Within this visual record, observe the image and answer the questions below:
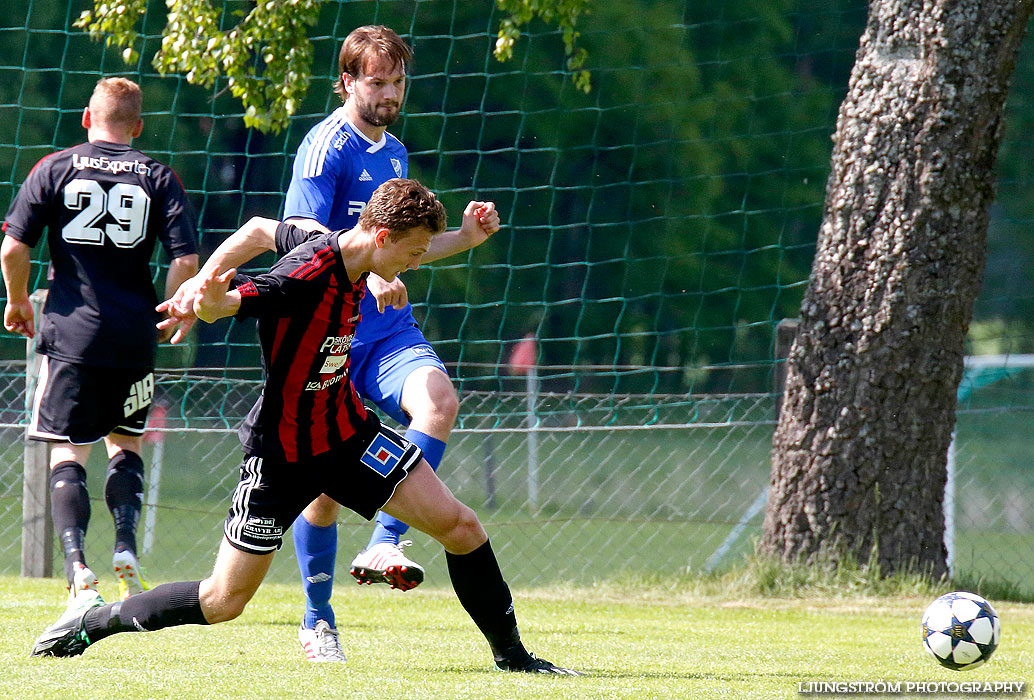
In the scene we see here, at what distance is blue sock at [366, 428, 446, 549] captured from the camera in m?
4.05

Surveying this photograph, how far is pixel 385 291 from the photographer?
3.99 meters

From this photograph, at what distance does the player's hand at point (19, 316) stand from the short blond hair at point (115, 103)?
80 cm

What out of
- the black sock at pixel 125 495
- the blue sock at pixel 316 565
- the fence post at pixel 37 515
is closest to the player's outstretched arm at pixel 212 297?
the blue sock at pixel 316 565

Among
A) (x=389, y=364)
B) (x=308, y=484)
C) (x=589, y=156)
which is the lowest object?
(x=308, y=484)

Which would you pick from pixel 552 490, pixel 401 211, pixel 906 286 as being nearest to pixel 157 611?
pixel 401 211

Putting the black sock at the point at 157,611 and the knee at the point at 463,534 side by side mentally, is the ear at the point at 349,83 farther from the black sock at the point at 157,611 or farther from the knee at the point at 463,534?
the black sock at the point at 157,611

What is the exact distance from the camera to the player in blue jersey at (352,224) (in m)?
4.20

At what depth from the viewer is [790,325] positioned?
24.2 ft

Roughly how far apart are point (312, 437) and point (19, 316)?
6.88 feet

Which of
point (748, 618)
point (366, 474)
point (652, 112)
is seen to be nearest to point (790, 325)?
point (748, 618)

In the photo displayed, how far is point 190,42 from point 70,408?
2.98 m

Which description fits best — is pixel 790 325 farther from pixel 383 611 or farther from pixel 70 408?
pixel 70 408

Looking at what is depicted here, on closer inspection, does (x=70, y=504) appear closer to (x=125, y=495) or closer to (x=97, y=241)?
(x=125, y=495)

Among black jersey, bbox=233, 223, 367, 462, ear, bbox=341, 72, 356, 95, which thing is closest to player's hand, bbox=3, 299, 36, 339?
ear, bbox=341, 72, 356, 95
